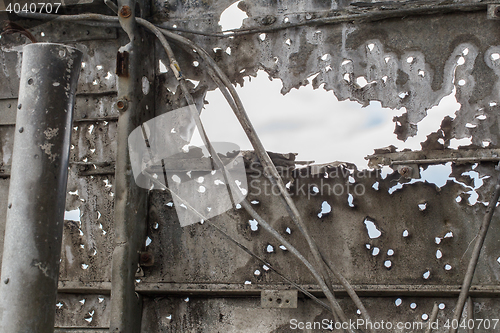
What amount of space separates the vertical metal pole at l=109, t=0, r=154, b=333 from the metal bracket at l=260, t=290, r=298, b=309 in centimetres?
83

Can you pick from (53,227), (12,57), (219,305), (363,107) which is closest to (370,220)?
(363,107)

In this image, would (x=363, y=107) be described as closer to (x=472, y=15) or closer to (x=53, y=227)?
(x=472, y=15)

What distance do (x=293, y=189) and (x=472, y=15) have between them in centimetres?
152

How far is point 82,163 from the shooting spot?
2904 millimetres

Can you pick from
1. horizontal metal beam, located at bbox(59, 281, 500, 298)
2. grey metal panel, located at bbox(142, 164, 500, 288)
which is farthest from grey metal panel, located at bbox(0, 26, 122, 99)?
horizontal metal beam, located at bbox(59, 281, 500, 298)

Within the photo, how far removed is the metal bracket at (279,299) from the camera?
97.7 inches

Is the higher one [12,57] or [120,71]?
[12,57]

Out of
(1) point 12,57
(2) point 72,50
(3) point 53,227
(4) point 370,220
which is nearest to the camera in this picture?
(3) point 53,227

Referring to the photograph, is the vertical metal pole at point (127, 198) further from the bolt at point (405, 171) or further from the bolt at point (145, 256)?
the bolt at point (405, 171)

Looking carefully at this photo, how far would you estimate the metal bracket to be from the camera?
8.14 feet

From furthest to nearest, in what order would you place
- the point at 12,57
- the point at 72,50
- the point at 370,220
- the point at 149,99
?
the point at 12,57 < the point at 149,99 < the point at 370,220 < the point at 72,50

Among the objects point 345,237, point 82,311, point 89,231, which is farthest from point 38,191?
point 345,237

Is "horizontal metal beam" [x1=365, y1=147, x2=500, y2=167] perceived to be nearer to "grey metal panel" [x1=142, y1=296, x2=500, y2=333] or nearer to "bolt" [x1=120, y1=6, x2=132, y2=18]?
"grey metal panel" [x1=142, y1=296, x2=500, y2=333]

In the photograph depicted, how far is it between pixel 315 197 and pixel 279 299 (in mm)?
669
